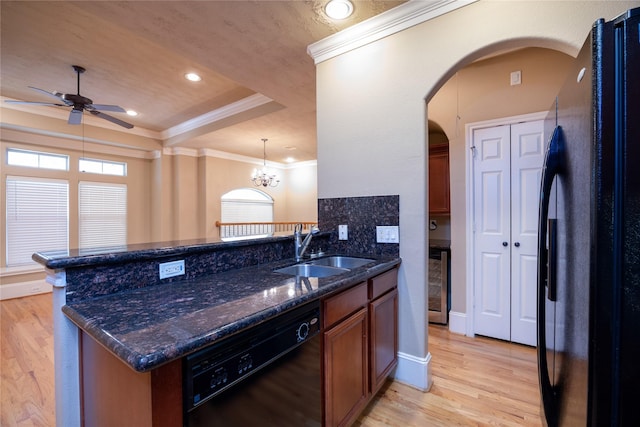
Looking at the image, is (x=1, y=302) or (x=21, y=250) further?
(x=21, y=250)

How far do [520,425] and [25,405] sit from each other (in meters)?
3.23

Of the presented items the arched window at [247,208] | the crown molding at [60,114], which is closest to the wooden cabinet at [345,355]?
the arched window at [247,208]

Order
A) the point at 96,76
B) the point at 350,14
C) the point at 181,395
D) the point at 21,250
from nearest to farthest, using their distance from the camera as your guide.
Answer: the point at 181,395 → the point at 350,14 → the point at 96,76 → the point at 21,250

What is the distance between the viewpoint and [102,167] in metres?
5.43

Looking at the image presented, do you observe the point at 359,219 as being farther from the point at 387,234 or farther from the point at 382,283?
the point at 382,283

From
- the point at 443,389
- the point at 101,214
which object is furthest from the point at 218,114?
the point at 443,389

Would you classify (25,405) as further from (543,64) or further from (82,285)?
(543,64)

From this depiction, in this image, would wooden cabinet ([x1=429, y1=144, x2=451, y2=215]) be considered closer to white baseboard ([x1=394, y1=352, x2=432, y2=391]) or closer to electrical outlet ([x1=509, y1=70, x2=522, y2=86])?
electrical outlet ([x1=509, y1=70, x2=522, y2=86])

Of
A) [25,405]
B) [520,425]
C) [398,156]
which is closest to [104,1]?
[398,156]

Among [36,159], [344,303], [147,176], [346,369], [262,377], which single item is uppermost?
[36,159]

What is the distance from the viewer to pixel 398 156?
6.86 feet

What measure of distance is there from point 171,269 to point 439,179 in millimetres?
2958

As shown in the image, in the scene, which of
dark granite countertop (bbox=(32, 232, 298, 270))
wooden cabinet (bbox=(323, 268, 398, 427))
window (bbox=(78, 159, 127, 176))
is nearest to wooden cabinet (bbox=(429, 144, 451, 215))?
wooden cabinet (bbox=(323, 268, 398, 427))

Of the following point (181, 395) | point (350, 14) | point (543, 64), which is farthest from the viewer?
point (543, 64)
